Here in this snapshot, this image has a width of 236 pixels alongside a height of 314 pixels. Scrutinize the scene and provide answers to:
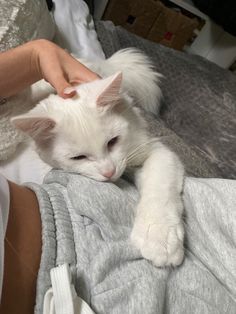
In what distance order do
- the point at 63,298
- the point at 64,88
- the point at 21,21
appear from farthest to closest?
the point at 21,21, the point at 64,88, the point at 63,298

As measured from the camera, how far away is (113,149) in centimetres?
86

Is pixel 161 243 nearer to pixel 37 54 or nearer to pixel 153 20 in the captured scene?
pixel 37 54

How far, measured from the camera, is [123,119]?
89cm

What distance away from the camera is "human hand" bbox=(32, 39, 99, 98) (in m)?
0.84

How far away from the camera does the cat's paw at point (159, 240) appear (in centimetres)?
62

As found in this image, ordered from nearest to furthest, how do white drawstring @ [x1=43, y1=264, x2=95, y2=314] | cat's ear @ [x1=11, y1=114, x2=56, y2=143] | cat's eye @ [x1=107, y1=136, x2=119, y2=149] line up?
1. white drawstring @ [x1=43, y1=264, x2=95, y2=314]
2. cat's ear @ [x1=11, y1=114, x2=56, y2=143]
3. cat's eye @ [x1=107, y1=136, x2=119, y2=149]

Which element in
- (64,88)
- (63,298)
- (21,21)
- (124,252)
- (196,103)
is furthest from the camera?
(196,103)

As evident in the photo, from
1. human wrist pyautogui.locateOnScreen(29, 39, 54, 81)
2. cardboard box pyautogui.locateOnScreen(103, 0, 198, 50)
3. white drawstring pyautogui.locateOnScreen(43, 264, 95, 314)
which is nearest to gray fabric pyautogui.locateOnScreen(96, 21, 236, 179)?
human wrist pyautogui.locateOnScreen(29, 39, 54, 81)

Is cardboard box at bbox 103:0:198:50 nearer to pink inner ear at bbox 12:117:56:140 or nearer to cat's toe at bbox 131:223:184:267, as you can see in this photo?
pink inner ear at bbox 12:117:56:140

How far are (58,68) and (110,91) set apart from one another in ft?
0.52

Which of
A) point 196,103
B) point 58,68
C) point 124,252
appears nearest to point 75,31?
point 196,103

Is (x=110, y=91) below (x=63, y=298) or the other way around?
the other way around

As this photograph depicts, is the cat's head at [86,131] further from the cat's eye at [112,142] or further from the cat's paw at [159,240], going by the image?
the cat's paw at [159,240]

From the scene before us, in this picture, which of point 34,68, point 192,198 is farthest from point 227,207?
point 34,68
